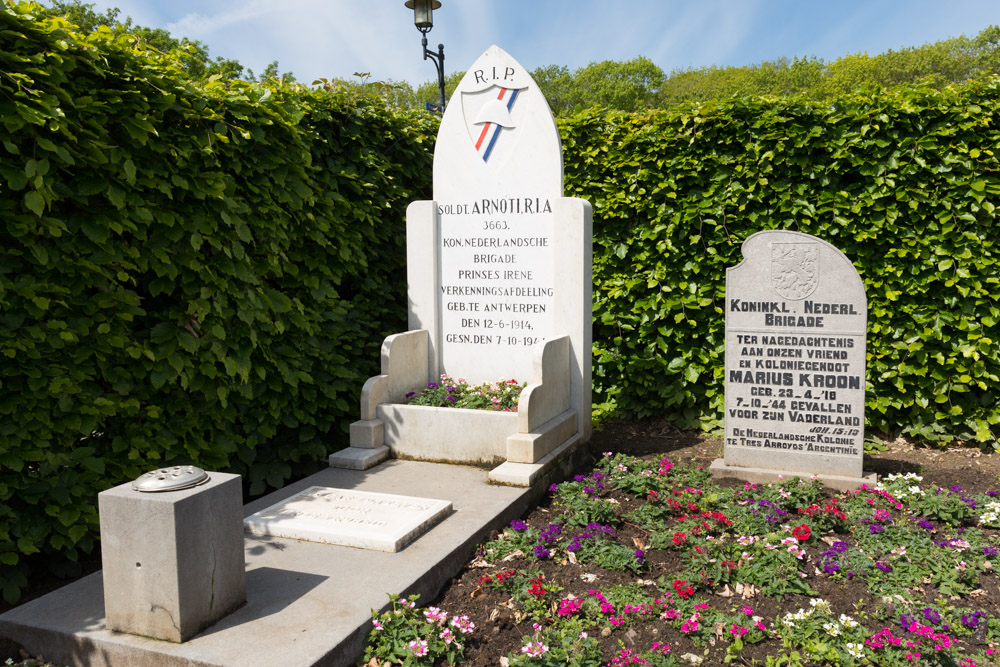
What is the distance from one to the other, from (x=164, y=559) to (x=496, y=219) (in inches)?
161

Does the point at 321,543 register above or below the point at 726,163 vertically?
below

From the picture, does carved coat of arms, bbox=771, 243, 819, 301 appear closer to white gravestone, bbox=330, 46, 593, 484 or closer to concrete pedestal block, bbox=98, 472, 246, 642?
white gravestone, bbox=330, 46, 593, 484

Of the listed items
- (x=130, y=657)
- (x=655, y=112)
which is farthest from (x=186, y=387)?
(x=655, y=112)

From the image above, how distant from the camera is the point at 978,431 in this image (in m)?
6.09

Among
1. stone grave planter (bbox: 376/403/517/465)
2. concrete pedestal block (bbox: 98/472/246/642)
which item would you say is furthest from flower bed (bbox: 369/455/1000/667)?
concrete pedestal block (bbox: 98/472/246/642)

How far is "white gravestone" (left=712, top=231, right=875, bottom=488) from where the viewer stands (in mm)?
5176

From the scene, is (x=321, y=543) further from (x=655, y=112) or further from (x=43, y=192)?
(x=655, y=112)

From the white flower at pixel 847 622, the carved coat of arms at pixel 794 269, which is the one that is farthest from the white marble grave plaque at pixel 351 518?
the carved coat of arms at pixel 794 269

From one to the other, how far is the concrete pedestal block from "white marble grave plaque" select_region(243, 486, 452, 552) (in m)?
0.94

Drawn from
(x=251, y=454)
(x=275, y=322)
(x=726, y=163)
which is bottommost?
(x=251, y=454)

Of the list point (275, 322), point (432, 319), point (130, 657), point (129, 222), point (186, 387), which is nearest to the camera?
point (130, 657)

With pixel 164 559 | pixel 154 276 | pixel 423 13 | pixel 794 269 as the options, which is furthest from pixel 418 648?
pixel 423 13

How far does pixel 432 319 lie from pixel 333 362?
1.04 metres

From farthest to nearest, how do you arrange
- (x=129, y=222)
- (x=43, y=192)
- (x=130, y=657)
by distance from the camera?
(x=129, y=222), (x=43, y=192), (x=130, y=657)
